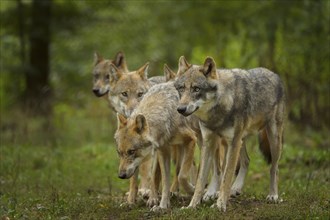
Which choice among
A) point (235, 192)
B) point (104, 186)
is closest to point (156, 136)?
point (235, 192)

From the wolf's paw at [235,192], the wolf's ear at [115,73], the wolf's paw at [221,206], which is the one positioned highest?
the wolf's ear at [115,73]

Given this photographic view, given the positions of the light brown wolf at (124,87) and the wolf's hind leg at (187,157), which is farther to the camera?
the light brown wolf at (124,87)

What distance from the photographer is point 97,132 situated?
18297 mm

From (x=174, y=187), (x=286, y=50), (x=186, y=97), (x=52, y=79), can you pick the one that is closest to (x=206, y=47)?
(x=52, y=79)

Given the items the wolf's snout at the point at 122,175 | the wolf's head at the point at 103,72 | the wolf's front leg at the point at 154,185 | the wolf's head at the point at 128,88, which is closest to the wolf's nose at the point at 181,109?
the wolf's snout at the point at 122,175

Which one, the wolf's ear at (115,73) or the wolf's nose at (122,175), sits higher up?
the wolf's ear at (115,73)

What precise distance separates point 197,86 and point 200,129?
4.08 ft

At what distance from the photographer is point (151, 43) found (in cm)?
2492

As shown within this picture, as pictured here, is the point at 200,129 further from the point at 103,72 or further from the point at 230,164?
the point at 103,72

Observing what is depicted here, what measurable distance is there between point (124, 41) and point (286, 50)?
21.0 feet

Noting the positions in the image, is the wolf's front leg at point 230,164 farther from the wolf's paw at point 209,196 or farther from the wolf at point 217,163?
the wolf's paw at point 209,196

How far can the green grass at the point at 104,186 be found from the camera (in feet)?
26.5

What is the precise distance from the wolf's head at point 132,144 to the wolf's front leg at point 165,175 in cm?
53

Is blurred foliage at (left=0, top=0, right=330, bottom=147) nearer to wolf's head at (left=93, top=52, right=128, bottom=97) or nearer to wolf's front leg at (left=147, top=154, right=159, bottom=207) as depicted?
wolf's head at (left=93, top=52, right=128, bottom=97)
